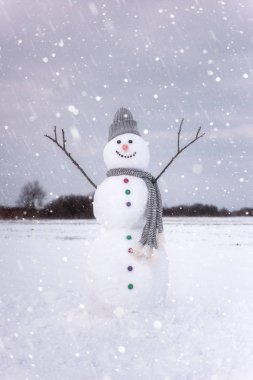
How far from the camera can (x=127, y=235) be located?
19.3 ft

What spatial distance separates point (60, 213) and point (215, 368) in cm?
3283

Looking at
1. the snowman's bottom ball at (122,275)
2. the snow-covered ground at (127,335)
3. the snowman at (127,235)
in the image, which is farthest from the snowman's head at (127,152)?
the snow-covered ground at (127,335)

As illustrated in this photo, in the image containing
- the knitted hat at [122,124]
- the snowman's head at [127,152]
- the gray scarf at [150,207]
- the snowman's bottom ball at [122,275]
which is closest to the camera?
the snowman's bottom ball at [122,275]

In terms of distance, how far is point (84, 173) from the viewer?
6406 millimetres

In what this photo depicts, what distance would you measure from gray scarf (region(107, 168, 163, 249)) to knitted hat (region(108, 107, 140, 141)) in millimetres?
504

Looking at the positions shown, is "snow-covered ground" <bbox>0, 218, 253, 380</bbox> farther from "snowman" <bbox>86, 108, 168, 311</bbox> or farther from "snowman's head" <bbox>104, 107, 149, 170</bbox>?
"snowman's head" <bbox>104, 107, 149, 170</bbox>

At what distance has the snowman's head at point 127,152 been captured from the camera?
6059 millimetres

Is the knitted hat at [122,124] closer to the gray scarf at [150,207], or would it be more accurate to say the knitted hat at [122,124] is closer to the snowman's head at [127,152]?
the snowman's head at [127,152]

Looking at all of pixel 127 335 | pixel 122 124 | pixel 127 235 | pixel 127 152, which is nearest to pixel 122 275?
pixel 127 235

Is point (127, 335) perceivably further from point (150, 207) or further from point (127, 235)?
point (150, 207)

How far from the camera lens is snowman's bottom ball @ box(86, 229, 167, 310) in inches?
225

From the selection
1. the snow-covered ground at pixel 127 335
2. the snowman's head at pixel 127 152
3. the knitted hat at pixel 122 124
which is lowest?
the snow-covered ground at pixel 127 335

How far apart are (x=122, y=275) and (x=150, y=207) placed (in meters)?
0.89

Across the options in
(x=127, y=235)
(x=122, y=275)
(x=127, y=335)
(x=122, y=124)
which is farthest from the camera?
(x=122, y=124)
